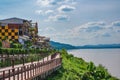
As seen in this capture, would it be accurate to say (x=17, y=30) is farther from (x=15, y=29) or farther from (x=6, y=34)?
(x=6, y=34)

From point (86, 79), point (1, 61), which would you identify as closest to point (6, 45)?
point (86, 79)

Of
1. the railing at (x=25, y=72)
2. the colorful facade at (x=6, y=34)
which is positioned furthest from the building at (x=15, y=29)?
the railing at (x=25, y=72)

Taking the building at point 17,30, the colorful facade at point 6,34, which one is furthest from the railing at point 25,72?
the colorful facade at point 6,34

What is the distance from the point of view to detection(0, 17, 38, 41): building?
9780 cm

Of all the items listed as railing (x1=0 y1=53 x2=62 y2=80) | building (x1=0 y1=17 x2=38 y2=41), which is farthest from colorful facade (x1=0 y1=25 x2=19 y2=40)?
railing (x1=0 y1=53 x2=62 y2=80)

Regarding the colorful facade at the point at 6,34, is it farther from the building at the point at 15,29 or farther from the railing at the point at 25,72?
the railing at the point at 25,72

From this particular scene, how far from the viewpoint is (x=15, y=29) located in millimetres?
104188

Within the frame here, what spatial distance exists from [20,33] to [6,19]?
20.6 feet

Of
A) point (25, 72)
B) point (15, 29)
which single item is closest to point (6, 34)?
point (15, 29)

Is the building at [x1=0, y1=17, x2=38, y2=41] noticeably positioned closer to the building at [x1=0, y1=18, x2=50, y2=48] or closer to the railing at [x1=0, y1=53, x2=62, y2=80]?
the building at [x1=0, y1=18, x2=50, y2=48]

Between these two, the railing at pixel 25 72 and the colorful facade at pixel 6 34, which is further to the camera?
the colorful facade at pixel 6 34

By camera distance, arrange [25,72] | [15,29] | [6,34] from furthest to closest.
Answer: [15,29] → [6,34] → [25,72]

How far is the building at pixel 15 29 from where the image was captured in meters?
97.8

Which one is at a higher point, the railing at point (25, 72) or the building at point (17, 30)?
the building at point (17, 30)
